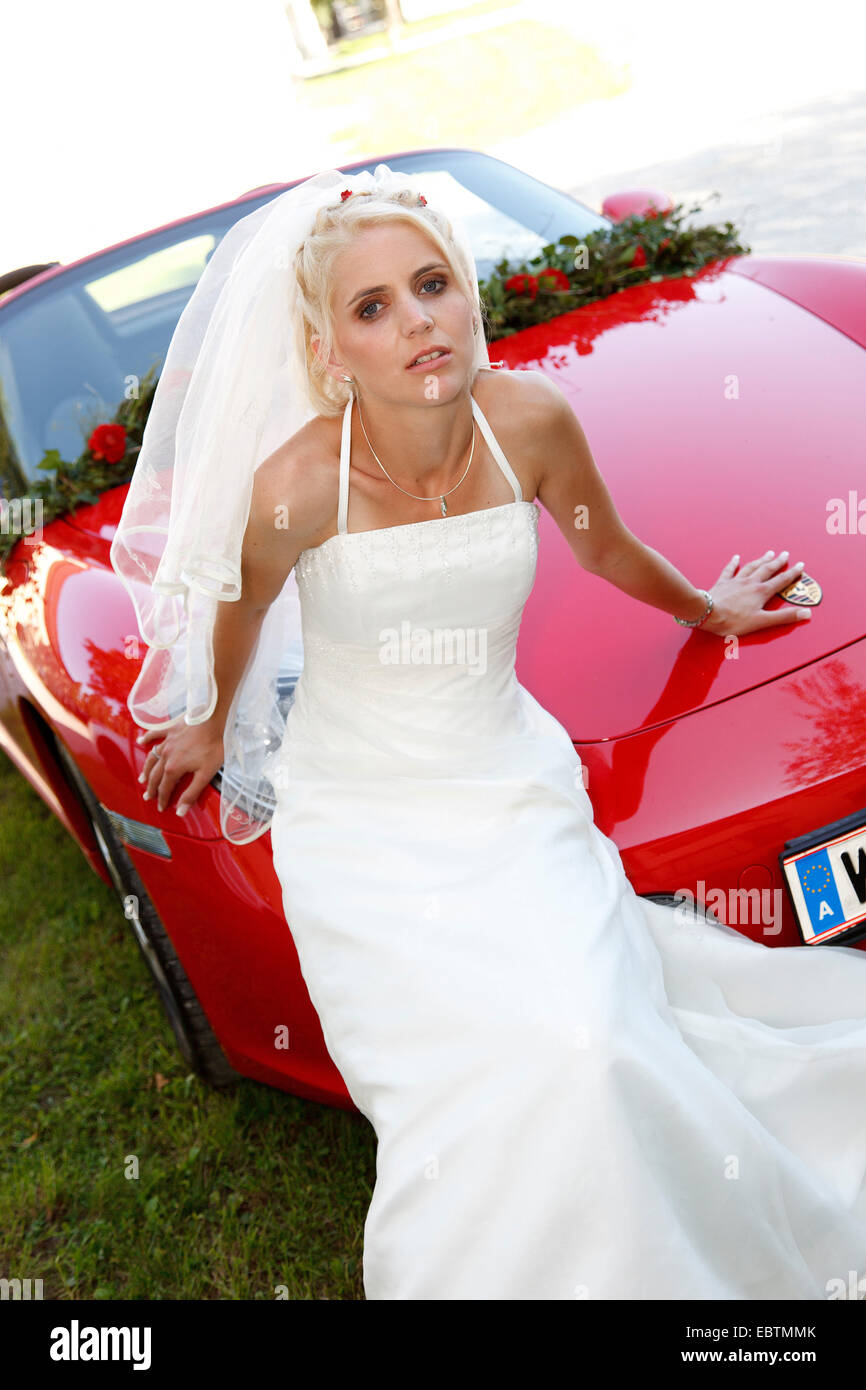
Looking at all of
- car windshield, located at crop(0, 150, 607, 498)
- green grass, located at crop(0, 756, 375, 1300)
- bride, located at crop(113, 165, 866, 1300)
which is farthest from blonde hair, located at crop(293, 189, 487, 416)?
green grass, located at crop(0, 756, 375, 1300)

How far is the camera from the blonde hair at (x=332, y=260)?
1.84 meters

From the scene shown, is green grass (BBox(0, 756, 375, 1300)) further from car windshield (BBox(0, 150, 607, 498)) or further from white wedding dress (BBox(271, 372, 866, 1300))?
car windshield (BBox(0, 150, 607, 498))

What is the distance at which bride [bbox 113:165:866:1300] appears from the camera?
1.59 metres

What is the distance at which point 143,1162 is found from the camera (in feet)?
8.20

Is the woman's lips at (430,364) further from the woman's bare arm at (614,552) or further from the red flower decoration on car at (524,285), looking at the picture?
the red flower decoration on car at (524,285)

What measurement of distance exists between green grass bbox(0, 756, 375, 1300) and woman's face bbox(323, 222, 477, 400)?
148 centimetres

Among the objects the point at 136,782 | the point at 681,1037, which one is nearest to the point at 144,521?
the point at 136,782

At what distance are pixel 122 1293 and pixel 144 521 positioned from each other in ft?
4.63

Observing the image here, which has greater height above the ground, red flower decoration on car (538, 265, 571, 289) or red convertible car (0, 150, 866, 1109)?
red flower decoration on car (538, 265, 571, 289)

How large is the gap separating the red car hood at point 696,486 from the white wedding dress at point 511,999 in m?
0.17

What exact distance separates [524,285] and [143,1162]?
91.7 inches

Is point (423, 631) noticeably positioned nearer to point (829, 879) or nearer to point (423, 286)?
point (423, 286)

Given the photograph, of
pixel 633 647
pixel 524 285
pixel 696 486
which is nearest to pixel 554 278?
pixel 524 285

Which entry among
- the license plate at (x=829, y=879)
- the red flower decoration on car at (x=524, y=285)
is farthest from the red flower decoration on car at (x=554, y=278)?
the license plate at (x=829, y=879)
